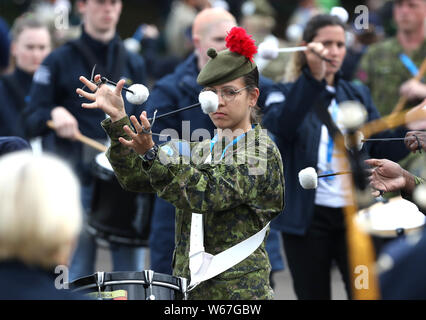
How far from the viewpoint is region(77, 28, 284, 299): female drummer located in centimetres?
319

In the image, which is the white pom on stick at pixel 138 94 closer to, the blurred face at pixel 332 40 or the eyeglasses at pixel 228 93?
the eyeglasses at pixel 228 93

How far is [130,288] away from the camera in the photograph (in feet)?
11.4

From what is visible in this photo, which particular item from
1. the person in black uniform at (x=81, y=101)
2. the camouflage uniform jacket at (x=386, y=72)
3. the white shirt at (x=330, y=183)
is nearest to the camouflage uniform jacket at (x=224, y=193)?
the white shirt at (x=330, y=183)

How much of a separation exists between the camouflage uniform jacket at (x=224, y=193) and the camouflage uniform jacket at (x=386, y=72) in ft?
10.0

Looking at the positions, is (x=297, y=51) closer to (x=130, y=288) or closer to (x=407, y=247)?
(x=130, y=288)

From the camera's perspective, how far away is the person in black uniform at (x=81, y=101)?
5809 millimetres

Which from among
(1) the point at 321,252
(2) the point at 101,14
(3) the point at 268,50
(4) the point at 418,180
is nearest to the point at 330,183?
(1) the point at 321,252

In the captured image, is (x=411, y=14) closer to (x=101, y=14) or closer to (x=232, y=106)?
(x=101, y=14)

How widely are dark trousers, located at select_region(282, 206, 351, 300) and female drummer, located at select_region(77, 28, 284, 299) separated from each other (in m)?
1.32

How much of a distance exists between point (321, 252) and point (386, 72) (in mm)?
2136

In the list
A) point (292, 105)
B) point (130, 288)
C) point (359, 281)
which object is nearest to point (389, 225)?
point (359, 281)

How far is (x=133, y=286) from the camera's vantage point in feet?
11.4

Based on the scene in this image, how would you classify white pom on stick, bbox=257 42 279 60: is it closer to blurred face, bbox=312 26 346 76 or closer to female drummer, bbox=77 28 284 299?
blurred face, bbox=312 26 346 76

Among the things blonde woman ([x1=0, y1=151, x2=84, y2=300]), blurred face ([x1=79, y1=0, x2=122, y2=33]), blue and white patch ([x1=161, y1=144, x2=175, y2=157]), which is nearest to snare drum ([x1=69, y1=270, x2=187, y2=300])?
blue and white patch ([x1=161, y1=144, x2=175, y2=157])
